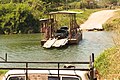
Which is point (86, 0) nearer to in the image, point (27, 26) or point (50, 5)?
point (50, 5)

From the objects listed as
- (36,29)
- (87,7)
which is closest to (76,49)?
(36,29)

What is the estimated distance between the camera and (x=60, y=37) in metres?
31.2

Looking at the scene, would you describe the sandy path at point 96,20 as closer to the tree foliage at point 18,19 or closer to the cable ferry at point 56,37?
the tree foliage at point 18,19

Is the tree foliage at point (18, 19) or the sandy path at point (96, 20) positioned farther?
the tree foliage at point (18, 19)

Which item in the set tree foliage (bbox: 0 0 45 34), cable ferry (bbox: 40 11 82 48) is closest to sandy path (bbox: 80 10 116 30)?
tree foliage (bbox: 0 0 45 34)

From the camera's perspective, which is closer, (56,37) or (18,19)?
(56,37)

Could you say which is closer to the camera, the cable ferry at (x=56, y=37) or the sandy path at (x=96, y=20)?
the cable ferry at (x=56, y=37)

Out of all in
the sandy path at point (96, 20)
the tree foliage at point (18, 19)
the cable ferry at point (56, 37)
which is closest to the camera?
the cable ferry at point (56, 37)

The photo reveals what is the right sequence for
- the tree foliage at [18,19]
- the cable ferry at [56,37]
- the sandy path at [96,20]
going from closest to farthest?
1. the cable ferry at [56,37]
2. the sandy path at [96,20]
3. the tree foliage at [18,19]

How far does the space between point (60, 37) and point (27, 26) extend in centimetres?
1980

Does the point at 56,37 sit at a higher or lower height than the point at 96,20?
higher

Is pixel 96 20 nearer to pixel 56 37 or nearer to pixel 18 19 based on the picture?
pixel 18 19

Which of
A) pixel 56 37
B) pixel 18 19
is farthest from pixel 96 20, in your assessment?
pixel 56 37

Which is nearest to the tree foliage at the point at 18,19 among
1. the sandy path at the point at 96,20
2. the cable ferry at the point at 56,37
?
the sandy path at the point at 96,20
